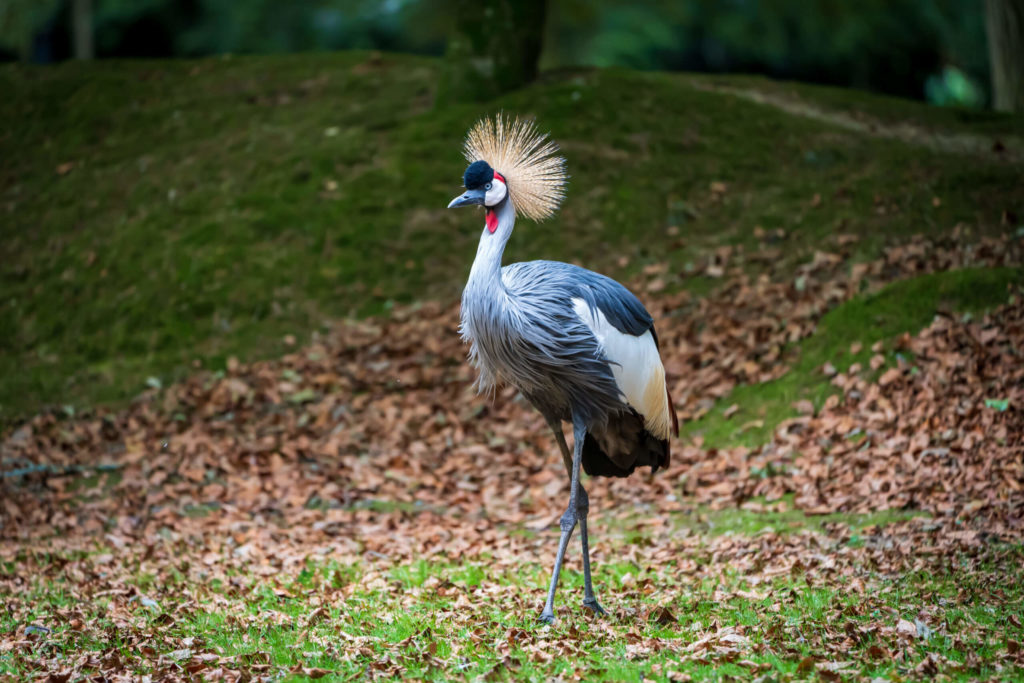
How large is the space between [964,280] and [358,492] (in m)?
6.02

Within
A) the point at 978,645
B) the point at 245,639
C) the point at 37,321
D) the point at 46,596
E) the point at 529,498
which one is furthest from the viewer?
the point at 37,321

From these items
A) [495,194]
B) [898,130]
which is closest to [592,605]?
[495,194]

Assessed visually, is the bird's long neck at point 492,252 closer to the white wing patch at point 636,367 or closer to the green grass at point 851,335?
the white wing patch at point 636,367

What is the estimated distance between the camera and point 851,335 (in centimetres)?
974

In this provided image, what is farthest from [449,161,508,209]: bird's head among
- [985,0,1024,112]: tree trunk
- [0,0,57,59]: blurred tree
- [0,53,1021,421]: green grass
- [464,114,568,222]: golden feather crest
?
[0,0,57,59]: blurred tree

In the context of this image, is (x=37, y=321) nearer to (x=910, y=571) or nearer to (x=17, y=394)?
(x=17, y=394)

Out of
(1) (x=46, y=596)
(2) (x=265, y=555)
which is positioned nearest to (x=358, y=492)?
(2) (x=265, y=555)

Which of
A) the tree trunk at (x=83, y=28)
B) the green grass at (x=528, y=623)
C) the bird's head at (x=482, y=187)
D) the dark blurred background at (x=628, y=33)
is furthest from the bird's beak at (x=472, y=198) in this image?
the tree trunk at (x=83, y=28)

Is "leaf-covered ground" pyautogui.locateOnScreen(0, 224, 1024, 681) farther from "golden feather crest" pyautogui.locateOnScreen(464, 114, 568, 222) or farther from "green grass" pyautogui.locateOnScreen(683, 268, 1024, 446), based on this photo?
"golden feather crest" pyautogui.locateOnScreen(464, 114, 568, 222)

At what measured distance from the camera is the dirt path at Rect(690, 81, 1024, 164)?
13.3m

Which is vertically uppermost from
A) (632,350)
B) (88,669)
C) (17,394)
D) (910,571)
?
(632,350)

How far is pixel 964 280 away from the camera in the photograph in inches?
379

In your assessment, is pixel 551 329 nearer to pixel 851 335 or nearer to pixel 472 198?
pixel 472 198

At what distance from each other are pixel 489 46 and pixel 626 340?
9.21 m
